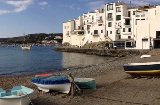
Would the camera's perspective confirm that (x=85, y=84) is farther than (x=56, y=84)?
Yes

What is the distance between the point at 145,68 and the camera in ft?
57.8

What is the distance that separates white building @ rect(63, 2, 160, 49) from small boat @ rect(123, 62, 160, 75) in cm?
3659

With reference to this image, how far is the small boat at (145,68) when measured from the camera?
17345mm

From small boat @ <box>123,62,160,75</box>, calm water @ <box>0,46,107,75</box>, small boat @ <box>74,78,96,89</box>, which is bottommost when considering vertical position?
calm water @ <box>0,46,107,75</box>

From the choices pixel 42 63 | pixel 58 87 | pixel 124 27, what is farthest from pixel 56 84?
pixel 124 27

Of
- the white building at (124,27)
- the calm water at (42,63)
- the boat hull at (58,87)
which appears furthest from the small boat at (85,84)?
the white building at (124,27)

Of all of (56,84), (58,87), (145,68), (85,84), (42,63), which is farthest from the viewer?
(42,63)

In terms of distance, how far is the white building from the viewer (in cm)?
5619

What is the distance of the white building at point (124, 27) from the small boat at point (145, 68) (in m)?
36.6

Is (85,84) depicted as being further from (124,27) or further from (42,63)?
(124,27)

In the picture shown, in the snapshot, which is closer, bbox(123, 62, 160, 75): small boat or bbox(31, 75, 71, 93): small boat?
bbox(31, 75, 71, 93): small boat

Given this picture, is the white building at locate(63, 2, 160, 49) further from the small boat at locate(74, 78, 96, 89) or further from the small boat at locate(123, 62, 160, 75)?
the small boat at locate(74, 78, 96, 89)

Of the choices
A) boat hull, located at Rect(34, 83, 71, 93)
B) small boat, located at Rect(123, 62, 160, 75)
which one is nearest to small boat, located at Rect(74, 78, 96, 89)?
boat hull, located at Rect(34, 83, 71, 93)

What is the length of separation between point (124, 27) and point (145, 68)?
169 feet
